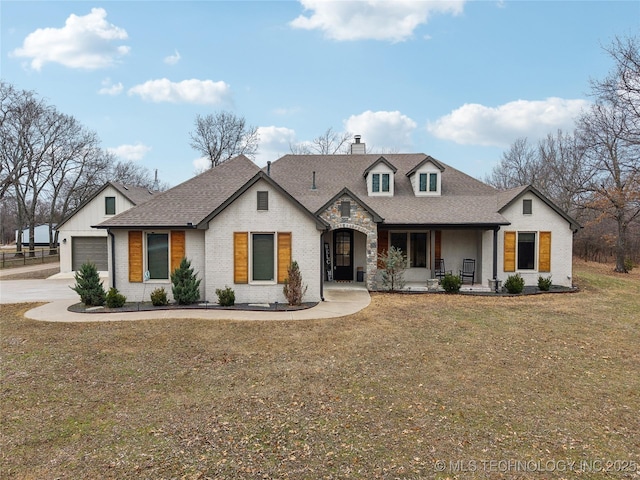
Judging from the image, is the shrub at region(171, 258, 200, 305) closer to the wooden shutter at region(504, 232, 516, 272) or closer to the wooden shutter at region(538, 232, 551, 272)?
the wooden shutter at region(504, 232, 516, 272)

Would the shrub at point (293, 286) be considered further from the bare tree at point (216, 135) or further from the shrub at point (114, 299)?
the bare tree at point (216, 135)

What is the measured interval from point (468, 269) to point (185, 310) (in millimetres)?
12146

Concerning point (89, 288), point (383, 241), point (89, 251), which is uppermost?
point (383, 241)

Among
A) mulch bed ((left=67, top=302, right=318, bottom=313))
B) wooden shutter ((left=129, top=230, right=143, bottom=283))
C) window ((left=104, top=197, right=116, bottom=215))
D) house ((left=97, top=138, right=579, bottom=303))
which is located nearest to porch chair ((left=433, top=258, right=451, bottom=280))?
house ((left=97, top=138, right=579, bottom=303))

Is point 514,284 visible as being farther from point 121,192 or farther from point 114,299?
point 121,192

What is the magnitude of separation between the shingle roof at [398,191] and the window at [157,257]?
635cm

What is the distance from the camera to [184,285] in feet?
39.4

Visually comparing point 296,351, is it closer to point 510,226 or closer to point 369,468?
point 369,468

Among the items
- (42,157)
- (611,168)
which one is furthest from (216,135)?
(611,168)

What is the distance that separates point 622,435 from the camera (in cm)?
468

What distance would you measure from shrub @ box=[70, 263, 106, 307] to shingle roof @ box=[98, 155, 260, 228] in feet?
5.40

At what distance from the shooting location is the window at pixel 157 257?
12758 millimetres

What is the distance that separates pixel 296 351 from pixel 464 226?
33.6ft

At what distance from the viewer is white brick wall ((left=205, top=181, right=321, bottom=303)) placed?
12273 mm
